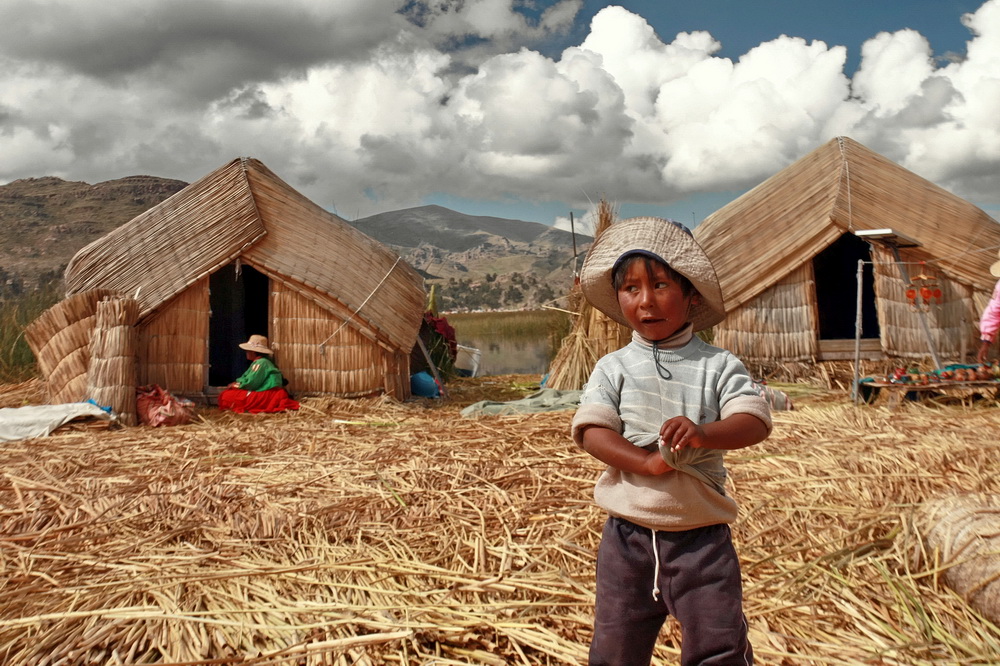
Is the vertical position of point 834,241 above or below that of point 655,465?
above

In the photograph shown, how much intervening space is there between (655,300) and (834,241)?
755cm

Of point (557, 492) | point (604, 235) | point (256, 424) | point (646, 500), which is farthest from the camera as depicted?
point (256, 424)

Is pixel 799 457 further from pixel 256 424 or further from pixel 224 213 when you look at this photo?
pixel 224 213

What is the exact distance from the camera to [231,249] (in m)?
7.32

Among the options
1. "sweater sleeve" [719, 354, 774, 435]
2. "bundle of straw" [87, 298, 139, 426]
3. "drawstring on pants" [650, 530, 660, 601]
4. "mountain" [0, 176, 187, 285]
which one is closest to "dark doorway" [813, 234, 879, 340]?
"bundle of straw" [87, 298, 139, 426]

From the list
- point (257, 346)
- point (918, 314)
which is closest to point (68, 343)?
point (257, 346)

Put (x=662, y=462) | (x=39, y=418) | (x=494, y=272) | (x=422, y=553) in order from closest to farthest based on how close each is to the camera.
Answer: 1. (x=662, y=462)
2. (x=422, y=553)
3. (x=39, y=418)
4. (x=494, y=272)

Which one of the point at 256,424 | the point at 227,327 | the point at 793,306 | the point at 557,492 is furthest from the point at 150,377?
the point at 793,306

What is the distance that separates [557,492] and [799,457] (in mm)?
1534

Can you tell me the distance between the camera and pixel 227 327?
9.84 m

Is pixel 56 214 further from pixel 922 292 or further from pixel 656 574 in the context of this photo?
pixel 656 574

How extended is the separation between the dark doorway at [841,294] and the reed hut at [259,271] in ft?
22.4

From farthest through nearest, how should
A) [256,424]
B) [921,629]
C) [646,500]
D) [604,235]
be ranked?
[256,424] → [921,629] → [604,235] → [646,500]

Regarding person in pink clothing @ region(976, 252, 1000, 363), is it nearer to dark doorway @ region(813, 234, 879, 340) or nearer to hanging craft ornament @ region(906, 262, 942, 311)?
hanging craft ornament @ region(906, 262, 942, 311)
